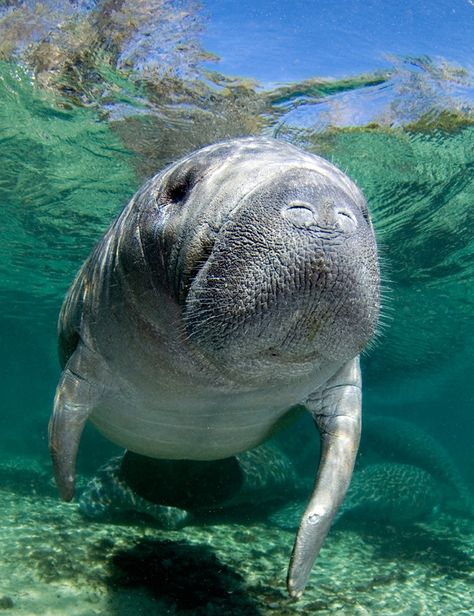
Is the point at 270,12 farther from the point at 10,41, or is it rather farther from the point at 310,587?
the point at 310,587

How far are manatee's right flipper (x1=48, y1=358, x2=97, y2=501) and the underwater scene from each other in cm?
1

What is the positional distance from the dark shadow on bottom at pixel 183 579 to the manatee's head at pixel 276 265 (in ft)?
7.80

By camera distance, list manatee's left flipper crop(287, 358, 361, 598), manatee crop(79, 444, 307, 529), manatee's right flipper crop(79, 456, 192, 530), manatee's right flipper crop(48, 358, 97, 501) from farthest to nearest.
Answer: manatee's right flipper crop(79, 456, 192, 530) → manatee crop(79, 444, 307, 529) → manatee's right flipper crop(48, 358, 97, 501) → manatee's left flipper crop(287, 358, 361, 598)

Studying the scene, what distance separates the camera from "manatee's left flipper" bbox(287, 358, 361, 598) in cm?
320

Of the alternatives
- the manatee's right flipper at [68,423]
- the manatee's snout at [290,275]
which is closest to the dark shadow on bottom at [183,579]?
the manatee's right flipper at [68,423]

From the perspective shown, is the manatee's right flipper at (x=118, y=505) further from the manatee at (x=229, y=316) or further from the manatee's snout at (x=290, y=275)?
the manatee's snout at (x=290, y=275)

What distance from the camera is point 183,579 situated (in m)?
4.22

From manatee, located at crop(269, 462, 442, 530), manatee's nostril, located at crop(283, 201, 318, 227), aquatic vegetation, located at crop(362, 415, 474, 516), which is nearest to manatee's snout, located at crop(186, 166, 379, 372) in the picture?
manatee's nostril, located at crop(283, 201, 318, 227)

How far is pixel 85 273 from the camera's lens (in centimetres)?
406

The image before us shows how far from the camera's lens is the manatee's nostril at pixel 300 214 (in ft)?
6.16

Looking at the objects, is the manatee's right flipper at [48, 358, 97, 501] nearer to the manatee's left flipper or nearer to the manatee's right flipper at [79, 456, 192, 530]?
the manatee's left flipper

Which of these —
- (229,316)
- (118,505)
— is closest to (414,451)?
(118,505)

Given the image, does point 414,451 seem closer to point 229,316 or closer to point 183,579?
point 183,579

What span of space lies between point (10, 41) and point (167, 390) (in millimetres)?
6099
